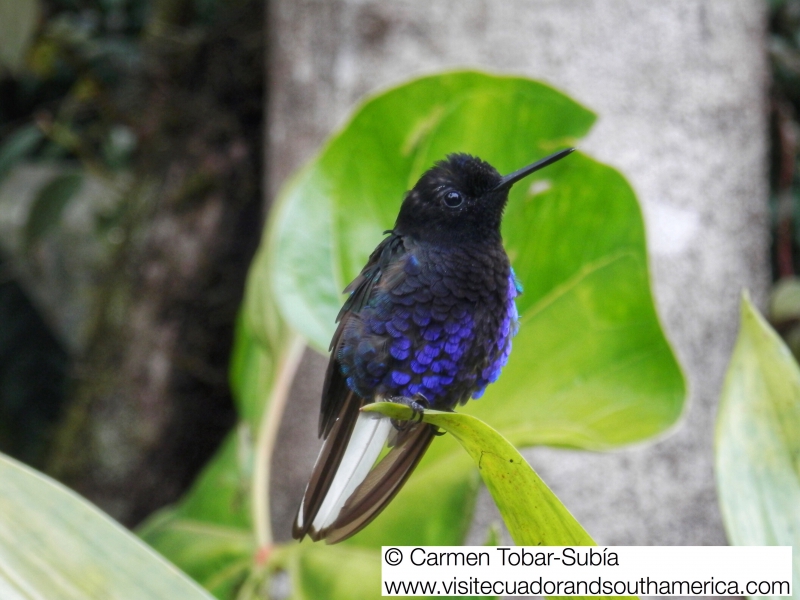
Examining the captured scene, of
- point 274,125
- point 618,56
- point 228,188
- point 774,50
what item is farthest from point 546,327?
point 774,50

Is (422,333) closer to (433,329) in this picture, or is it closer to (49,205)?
(433,329)

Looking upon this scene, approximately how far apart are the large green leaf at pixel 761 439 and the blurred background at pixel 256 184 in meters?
0.26

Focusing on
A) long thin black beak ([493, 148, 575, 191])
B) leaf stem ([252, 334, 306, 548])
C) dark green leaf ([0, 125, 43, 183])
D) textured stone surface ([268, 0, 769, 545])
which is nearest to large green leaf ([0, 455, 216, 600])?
leaf stem ([252, 334, 306, 548])

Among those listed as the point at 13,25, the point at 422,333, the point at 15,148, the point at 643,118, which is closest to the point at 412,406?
the point at 422,333

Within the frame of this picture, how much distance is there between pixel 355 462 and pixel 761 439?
0.34 m

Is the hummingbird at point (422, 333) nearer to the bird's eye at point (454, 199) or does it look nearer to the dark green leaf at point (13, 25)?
the bird's eye at point (454, 199)

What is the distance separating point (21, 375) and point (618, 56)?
214 centimetres

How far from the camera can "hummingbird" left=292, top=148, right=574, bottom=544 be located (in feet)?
0.98

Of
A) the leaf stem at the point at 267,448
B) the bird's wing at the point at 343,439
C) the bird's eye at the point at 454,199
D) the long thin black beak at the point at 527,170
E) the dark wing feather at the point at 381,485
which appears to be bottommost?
the leaf stem at the point at 267,448

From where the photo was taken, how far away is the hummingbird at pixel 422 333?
30 centimetres

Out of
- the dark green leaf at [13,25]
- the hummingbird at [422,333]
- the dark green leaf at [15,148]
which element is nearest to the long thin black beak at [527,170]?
the hummingbird at [422,333]

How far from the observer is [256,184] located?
162 centimetres

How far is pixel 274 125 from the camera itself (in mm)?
1026

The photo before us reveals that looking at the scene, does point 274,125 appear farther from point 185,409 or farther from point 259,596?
point 185,409
